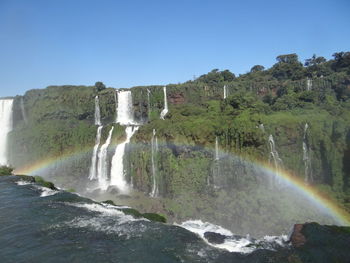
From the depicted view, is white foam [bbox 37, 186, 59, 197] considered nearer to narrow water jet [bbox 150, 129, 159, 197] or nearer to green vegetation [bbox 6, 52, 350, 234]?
green vegetation [bbox 6, 52, 350, 234]

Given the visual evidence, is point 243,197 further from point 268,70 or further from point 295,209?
point 268,70

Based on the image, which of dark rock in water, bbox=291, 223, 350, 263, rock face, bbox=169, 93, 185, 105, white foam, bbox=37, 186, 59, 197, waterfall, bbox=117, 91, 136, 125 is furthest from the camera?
rock face, bbox=169, 93, 185, 105

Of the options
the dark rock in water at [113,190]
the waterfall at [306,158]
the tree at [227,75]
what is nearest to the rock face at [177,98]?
the dark rock in water at [113,190]

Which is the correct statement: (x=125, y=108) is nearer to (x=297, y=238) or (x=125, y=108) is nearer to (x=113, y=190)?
(x=113, y=190)

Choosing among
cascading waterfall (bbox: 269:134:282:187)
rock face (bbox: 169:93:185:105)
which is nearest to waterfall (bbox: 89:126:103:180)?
rock face (bbox: 169:93:185:105)

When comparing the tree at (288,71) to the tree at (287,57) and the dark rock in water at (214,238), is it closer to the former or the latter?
the tree at (287,57)

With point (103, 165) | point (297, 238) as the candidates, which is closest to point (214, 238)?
point (297, 238)
